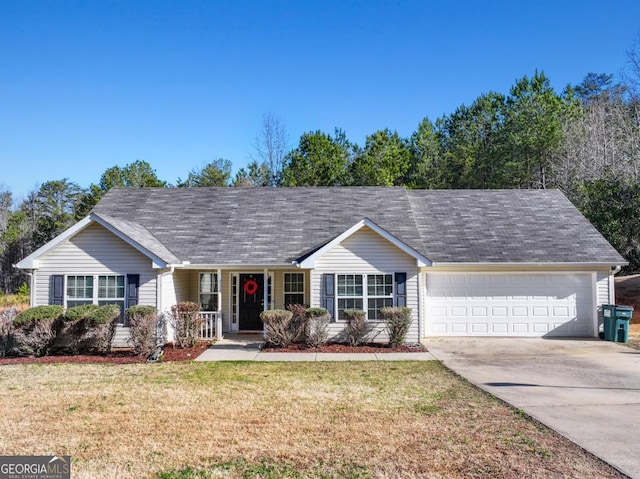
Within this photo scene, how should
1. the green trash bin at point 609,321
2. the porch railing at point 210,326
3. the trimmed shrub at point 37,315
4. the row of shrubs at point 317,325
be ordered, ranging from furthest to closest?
the porch railing at point 210,326, the green trash bin at point 609,321, the row of shrubs at point 317,325, the trimmed shrub at point 37,315

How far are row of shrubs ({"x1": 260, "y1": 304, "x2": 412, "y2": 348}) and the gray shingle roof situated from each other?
203 centimetres

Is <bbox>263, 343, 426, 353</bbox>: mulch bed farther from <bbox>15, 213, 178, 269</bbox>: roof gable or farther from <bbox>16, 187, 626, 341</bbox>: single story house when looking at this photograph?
<bbox>15, 213, 178, 269</bbox>: roof gable

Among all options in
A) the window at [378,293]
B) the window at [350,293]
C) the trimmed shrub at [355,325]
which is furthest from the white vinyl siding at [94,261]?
the window at [378,293]

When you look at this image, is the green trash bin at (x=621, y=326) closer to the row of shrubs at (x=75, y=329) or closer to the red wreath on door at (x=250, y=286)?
the red wreath on door at (x=250, y=286)

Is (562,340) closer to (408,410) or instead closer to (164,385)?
Result: (408,410)

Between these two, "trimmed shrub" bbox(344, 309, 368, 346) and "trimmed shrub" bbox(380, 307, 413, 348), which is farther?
"trimmed shrub" bbox(344, 309, 368, 346)

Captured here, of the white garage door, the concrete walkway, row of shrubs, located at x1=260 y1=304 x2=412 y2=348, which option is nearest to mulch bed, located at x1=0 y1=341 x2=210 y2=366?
the concrete walkway

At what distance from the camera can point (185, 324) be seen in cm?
1370

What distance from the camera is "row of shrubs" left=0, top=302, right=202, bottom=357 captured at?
1265 cm

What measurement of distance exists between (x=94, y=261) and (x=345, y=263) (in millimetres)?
7500

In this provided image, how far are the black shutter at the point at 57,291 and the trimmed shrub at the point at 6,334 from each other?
1054 millimetres

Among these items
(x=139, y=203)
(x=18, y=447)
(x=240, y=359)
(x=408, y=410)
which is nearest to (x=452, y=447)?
(x=408, y=410)

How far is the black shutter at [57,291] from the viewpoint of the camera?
44.8ft

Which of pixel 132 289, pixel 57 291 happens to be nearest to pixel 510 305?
pixel 132 289
